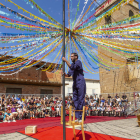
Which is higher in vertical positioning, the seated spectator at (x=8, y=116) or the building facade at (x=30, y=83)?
the building facade at (x=30, y=83)

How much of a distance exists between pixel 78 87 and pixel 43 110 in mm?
8780

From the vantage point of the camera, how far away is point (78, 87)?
3.66 m

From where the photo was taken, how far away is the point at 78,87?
366 centimetres

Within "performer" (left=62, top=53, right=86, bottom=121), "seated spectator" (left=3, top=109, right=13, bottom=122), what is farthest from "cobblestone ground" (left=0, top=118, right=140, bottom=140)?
"seated spectator" (left=3, top=109, right=13, bottom=122)

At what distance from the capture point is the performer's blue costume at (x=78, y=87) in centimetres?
351

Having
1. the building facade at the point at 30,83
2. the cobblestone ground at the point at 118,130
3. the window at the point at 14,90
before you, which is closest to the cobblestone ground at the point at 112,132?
the cobblestone ground at the point at 118,130

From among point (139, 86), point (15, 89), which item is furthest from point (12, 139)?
point (15, 89)

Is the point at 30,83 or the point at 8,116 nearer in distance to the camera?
the point at 8,116

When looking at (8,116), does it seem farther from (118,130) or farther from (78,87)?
(78,87)

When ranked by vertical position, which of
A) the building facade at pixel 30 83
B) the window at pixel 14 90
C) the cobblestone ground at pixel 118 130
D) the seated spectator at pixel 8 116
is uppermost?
the building facade at pixel 30 83

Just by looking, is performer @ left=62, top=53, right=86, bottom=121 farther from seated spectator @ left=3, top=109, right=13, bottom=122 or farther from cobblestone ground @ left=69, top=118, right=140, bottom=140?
seated spectator @ left=3, top=109, right=13, bottom=122

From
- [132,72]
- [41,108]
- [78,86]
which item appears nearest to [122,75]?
[132,72]

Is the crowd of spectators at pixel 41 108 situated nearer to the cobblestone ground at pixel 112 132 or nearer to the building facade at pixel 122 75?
the building facade at pixel 122 75

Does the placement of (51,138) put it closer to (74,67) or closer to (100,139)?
(100,139)
